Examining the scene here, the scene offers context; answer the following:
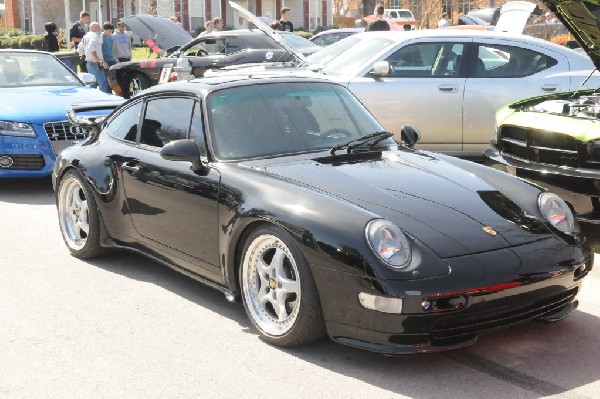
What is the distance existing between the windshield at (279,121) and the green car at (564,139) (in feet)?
5.38

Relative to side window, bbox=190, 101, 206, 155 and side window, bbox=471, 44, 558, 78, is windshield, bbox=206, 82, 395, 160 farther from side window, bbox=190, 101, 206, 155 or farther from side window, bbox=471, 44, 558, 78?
side window, bbox=471, 44, 558, 78

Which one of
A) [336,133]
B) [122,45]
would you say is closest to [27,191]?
[336,133]

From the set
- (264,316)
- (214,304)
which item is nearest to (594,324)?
(264,316)

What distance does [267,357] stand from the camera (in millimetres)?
4469

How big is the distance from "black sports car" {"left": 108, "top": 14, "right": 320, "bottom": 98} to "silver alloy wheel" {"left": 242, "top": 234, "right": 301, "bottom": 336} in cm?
1123

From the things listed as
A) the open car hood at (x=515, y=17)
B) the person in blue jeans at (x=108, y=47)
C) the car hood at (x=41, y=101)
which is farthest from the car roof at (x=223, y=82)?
the person in blue jeans at (x=108, y=47)

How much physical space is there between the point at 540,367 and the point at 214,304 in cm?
202

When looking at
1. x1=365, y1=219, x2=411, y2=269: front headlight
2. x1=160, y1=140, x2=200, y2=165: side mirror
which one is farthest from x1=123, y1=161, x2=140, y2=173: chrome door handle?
x1=365, y1=219, x2=411, y2=269: front headlight

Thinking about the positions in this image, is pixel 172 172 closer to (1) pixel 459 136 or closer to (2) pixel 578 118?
(2) pixel 578 118

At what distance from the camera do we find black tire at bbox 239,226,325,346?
4336 millimetres

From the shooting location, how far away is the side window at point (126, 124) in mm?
6125

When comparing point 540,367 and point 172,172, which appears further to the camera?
point 172,172

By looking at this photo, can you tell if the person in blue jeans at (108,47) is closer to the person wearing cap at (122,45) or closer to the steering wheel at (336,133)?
the person wearing cap at (122,45)

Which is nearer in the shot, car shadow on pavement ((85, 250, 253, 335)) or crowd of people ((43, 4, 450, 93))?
car shadow on pavement ((85, 250, 253, 335))
